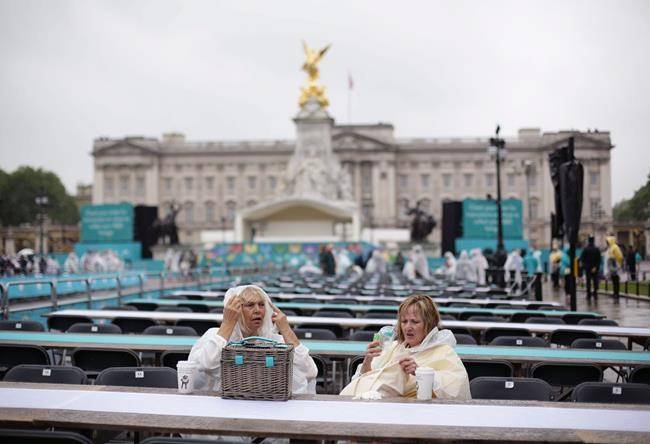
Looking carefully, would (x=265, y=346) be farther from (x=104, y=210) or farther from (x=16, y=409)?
(x=104, y=210)

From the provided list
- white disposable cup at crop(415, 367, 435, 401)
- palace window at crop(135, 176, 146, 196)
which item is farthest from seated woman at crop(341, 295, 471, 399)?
palace window at crop(135, 176, 146, 196)

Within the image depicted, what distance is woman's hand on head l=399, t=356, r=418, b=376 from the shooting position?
3.96m

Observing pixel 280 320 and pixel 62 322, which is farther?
pixel 62 322

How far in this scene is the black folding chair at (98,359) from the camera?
5883 millimetres

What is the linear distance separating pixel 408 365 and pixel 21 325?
17.0ft

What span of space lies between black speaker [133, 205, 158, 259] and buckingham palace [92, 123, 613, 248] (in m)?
48.8

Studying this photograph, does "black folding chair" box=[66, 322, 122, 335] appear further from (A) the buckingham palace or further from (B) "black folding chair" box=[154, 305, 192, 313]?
(A) the buckingham palace

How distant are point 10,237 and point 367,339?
3581 inches

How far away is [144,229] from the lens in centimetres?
4722

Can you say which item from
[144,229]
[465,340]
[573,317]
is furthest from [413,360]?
[144,229]

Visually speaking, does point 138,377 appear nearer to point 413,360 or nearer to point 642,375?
point 413,360

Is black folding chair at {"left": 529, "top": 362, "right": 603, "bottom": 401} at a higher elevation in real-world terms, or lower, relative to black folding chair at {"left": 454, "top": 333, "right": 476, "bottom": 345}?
lower

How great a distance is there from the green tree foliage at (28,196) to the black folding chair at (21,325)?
92.5 m

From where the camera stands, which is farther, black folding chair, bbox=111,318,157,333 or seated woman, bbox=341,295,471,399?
black folding chair, bbox=111,318,157,333
